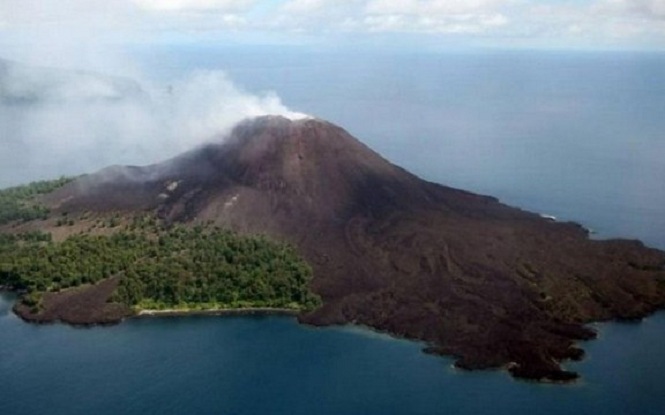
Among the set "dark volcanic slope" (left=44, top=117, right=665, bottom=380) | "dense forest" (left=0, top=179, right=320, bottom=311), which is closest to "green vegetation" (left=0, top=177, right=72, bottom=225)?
"dark volcanic slope" (left=44, top=117, right=665, bottom=380)

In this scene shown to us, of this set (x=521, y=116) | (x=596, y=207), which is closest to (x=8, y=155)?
Result: (x=596, y=207)

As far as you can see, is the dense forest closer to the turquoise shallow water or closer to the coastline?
the coastline

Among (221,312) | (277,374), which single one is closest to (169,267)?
(221,312)

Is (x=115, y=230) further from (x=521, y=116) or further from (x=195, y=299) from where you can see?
(x=521, y=116)

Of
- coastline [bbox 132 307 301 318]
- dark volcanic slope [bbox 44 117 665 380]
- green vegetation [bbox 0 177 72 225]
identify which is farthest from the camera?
green vegetation [bbox 0 177 72 225]

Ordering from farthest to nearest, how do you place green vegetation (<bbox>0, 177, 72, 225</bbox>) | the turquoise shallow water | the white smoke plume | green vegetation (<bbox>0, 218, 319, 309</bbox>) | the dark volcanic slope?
the white smoke plume < green vegetation (<bbox>0, 177, 72, 225</bbox>) < green vegetation (<bbox>0, 218, 319, 309</bbox>) < the dark volcanic slope < the turquoise shallow water

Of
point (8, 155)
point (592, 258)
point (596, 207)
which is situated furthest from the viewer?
point (8, 155)
